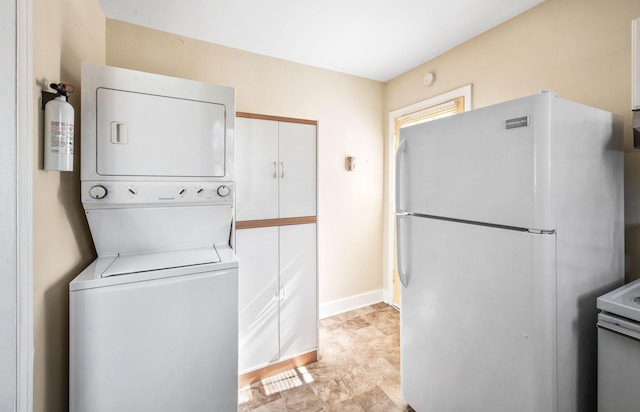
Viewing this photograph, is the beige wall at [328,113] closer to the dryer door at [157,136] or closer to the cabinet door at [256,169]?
the cabinet door at [256,169]

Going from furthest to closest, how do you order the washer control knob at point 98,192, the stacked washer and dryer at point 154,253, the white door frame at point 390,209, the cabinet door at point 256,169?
1. the white door frame at point 390,209
2. the cabinet door at point 256,169
3. the washer control knob at point 98,192
4. the stacked washer and dryer at point 154,253

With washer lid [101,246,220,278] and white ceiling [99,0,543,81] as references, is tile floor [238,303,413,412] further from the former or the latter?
white ceiling [99,0,543,81]

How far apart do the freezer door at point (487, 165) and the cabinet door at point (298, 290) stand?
3.03 ft

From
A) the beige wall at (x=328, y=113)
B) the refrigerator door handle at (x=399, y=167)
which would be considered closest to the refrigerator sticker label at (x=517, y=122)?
the refrigerator door handle at (x=399, y=167)

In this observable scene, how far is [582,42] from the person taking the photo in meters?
1.69

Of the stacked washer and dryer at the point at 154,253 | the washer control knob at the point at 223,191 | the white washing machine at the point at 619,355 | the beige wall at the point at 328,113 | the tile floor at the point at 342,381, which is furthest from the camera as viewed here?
the beige wall at the point at 328,113

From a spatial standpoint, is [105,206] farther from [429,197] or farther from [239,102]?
[429,197]

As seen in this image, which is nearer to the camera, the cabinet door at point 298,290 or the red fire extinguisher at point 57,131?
the red fire extinguisher at point 57,131

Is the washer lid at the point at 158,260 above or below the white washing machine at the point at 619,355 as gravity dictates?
above

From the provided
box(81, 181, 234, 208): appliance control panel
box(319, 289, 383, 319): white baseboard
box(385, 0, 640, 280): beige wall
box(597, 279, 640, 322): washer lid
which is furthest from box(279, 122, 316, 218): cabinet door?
box(597, 279, 640, 322): washer lid

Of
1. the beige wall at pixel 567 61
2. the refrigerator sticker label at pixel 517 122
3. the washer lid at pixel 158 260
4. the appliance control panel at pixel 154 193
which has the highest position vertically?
the beige wall at pixel 567 61

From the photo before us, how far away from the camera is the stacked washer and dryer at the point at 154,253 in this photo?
3.93ft

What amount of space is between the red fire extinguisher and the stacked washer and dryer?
248mm

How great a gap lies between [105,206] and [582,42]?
2.90 meters
